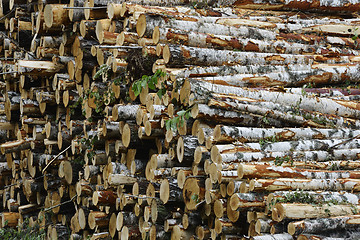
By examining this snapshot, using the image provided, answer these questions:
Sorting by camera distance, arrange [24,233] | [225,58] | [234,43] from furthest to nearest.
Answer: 1. [24,233]
2. [234,43]
3. [225,58]

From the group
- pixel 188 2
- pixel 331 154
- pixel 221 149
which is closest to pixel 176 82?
pixel 221 149

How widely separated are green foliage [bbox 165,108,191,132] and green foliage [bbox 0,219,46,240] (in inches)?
146

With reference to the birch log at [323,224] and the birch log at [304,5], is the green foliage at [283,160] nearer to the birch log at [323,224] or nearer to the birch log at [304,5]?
the birch log at [323,224]

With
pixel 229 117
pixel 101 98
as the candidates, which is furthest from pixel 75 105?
pixel 229 117

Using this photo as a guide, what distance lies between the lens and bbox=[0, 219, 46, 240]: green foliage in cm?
830

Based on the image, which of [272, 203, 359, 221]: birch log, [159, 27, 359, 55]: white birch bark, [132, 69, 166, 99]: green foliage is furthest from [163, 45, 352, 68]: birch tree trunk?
[272, 203, 359, 221]: birch log

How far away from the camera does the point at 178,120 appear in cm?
541

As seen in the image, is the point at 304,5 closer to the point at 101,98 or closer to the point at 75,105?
the point at 101,98

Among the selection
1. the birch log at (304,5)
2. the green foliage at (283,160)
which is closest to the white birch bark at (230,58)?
the green foliage at (283,160)

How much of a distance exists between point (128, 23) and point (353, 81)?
306 centimetres

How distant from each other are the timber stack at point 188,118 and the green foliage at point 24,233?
0.10m

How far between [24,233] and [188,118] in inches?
185

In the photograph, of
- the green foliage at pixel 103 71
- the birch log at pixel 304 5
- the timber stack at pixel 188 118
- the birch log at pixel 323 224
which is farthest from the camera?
the birch log at pixel 304 5

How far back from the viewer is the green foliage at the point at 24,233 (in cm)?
830
